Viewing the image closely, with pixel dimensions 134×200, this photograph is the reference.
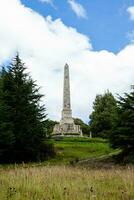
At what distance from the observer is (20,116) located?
51.3m

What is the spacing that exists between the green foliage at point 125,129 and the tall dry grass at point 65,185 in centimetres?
2243

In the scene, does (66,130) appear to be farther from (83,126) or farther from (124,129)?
(124,129)

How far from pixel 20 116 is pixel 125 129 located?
17425 mm

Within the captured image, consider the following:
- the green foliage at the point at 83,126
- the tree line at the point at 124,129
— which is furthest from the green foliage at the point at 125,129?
the green foliage at the point at 83,126

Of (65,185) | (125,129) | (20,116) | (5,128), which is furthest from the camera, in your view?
(20,116)

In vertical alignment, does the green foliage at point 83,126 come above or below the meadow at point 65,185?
above

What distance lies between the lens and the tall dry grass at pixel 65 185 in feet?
33.9

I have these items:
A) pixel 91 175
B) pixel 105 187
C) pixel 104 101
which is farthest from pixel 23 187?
pixel 104 101

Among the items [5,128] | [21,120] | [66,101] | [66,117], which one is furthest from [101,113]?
[5,128]

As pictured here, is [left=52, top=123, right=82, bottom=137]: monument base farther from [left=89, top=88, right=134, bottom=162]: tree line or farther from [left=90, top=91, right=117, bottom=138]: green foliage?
[left=89, top=88, right=134, bottom=162]: tree line

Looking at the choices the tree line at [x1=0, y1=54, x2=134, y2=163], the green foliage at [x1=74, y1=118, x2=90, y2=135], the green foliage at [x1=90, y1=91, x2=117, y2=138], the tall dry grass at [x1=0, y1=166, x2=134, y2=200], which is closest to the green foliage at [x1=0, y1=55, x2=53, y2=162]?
the tree line at [x1=0, y1=54, x2=134, y2=163]

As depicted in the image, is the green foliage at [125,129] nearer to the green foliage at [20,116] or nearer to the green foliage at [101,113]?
the green foliage at [20,116]

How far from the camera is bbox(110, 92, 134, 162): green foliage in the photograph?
3675 cm

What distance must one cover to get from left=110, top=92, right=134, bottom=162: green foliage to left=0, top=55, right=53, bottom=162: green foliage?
1282 centimetres
